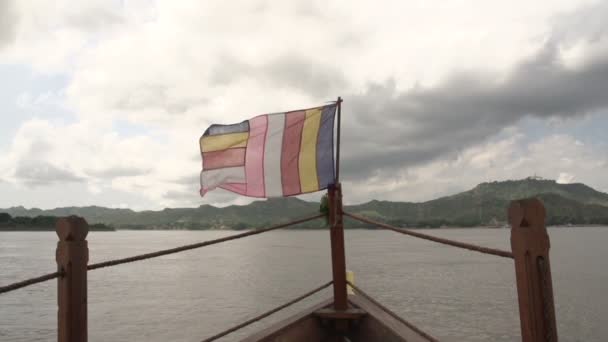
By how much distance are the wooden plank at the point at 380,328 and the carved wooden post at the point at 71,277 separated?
9.55 ft

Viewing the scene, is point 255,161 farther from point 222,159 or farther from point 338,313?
point 338,313

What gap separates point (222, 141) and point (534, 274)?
4.11m

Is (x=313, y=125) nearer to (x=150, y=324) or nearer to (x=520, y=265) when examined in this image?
(x=520, y=265)

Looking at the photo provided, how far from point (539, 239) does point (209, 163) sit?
4.12 m

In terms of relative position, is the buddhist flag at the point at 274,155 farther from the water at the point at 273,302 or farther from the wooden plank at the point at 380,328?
the water at the point at 273,302

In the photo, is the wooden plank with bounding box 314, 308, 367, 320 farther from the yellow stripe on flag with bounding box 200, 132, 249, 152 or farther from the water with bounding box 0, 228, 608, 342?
the water with bounding box 0, 228, 608, 342

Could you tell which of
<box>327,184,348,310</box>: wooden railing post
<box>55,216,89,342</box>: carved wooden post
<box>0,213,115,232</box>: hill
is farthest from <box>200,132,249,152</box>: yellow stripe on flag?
<box>0,213,115,232</box>: hill

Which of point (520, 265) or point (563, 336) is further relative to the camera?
point (563, 336)

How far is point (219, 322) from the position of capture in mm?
25578

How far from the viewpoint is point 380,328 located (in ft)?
15.7

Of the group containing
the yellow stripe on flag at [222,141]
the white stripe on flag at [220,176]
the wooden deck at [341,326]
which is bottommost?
the wooden deck at [341,326]

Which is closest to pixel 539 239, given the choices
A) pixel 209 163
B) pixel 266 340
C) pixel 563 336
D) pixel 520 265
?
pixel 520 265

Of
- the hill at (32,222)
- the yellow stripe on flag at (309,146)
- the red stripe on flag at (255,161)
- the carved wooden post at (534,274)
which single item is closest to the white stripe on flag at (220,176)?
the red stripe on flag at (255,161)

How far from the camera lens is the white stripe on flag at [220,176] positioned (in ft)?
18.2
